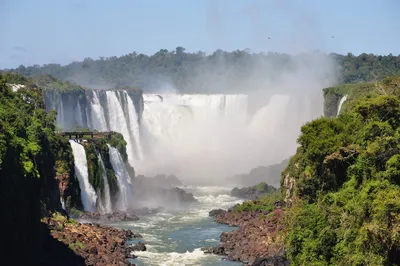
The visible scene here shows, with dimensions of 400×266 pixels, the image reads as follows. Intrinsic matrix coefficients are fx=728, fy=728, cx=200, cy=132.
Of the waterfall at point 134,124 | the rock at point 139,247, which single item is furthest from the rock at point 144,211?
the waterfall at point 134,124

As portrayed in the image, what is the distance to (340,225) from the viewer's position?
29953mm

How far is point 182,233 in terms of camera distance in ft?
153

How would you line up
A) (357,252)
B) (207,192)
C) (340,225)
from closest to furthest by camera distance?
(357,252) → (340,225) → (207,192)

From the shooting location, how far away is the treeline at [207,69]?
436 ft

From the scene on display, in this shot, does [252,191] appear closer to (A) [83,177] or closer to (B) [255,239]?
(A) [83,177]

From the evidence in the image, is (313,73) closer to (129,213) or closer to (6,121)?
(129,213)

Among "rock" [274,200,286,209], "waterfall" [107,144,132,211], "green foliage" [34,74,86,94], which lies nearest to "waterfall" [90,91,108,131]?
"green foliage" [34,74,86,94]

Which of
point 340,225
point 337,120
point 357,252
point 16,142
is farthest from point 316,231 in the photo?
point 16,142

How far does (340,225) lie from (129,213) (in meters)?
26.3

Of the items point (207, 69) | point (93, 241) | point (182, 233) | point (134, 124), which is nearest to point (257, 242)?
point (182, 233)

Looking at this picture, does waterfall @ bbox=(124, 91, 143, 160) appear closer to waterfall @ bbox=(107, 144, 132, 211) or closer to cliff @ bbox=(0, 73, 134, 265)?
waterfall @ bbox=(107, 144, 132, 211)

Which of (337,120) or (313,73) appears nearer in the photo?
(337,120)

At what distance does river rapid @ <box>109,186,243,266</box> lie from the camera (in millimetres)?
39156

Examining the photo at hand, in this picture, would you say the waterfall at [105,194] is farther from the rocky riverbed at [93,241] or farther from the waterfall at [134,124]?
the waterfall at [134,124]
